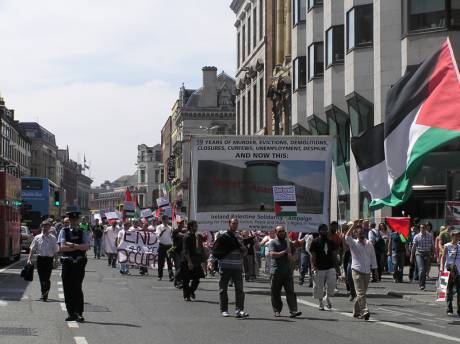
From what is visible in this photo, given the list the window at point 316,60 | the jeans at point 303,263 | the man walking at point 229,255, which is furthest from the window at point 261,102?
the man walking at point 229,255

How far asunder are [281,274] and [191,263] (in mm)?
3510

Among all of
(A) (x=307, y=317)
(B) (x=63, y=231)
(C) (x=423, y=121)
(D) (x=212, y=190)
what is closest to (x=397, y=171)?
(C) (x=423, y=121)

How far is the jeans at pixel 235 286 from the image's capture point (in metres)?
17.2

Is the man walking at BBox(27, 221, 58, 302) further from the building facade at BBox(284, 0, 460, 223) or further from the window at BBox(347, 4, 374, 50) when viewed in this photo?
the window at BBox(347, 4, 374, 50)

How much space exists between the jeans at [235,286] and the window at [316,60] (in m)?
28.6

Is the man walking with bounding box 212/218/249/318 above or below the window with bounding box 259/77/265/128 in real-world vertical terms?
below

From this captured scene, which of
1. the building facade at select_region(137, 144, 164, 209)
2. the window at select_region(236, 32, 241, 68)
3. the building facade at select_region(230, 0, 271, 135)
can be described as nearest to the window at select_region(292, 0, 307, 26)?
the building facade at select_region(230, 0, 271, 135)

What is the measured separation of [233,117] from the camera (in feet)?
383

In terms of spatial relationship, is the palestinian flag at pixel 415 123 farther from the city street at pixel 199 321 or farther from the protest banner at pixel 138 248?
the protest banner at pixel 138 248

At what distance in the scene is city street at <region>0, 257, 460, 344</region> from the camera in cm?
1394

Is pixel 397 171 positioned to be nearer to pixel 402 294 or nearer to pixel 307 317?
pixel 307 317

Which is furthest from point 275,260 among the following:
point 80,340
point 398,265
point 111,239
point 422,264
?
point 111,239

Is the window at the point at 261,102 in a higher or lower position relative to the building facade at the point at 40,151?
lower

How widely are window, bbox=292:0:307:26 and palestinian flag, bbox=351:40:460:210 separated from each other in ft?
115
